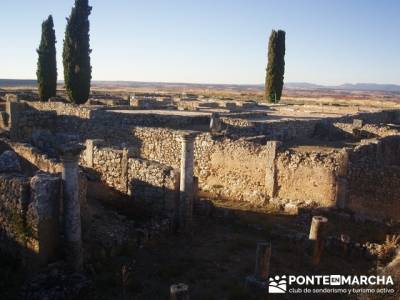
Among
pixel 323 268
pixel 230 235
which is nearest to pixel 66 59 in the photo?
pixel 230 235

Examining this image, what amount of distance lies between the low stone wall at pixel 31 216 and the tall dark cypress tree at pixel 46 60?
98.2 feet

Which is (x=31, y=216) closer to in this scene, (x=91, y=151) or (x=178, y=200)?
(x=178, y=200)

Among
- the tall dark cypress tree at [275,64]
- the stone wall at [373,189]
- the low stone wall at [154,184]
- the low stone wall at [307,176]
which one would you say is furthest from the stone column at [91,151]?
the tall dark cypress tree at [275,64]

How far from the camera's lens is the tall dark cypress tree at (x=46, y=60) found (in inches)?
1441

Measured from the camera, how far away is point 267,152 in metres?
15.2

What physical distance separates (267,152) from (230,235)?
4.25 meters

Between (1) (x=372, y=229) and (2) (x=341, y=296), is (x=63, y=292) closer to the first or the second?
(2) (x=341, y=296)

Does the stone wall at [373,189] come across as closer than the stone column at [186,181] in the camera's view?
No

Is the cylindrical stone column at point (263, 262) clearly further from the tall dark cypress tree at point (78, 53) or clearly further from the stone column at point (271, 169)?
the tall dark cypress tree at point (78, 53)

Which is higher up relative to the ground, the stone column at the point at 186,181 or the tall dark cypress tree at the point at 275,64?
the tall dark cypress tree at the point at 275,64

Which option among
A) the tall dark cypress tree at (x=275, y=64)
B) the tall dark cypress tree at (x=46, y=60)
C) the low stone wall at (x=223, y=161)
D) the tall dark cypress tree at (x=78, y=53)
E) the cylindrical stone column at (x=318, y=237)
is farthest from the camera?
the tall dark cypress tree at (x=275, y=64)

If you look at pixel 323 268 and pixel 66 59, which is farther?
pixel 66 59

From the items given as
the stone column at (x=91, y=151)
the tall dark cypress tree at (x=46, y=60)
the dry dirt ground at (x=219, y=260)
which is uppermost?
the tall dark cypress tree at (x=46, y=60)

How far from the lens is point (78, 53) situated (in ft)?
112
